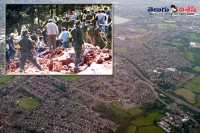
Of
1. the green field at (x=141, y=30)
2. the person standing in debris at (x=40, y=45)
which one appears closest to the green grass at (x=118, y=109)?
the person standing in debris at (x=40, y=45)

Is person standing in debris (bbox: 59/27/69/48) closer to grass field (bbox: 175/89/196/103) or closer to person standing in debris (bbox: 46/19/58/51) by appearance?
person standing in debris (bbox: 46/19/58/51)

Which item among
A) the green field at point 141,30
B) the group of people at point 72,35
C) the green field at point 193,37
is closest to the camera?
the group of people at point 72,35

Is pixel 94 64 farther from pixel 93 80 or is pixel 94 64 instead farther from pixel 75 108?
pixel 93 80

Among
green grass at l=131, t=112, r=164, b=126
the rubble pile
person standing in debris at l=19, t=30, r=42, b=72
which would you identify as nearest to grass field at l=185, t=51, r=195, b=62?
green grass at l=131, t=112, r=164, b=126

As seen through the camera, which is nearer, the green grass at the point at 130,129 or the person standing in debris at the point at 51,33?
the person standing in debris at the point at 51,33

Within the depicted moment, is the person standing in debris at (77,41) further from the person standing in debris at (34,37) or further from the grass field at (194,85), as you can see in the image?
the grass field at (194,85)
